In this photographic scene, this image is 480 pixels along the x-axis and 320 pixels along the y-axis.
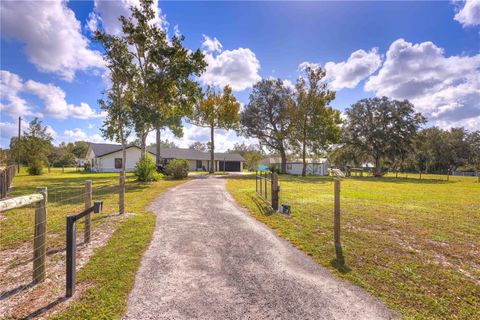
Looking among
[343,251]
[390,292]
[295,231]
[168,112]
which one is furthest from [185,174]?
[390,292]

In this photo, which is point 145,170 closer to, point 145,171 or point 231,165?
point 145,171

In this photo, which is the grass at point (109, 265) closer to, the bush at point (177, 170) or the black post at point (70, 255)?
the black post at point (70, 255)

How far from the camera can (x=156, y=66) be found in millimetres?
19984

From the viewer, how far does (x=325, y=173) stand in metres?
44.4

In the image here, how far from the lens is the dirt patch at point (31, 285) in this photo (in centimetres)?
287

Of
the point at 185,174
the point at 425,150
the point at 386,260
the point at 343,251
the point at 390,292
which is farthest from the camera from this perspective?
the point at 425,150

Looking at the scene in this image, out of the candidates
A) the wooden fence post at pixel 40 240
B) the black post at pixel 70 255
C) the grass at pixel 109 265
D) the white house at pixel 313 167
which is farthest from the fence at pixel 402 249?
the white house at pixel 313 167

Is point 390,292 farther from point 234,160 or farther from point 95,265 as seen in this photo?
point 234,160

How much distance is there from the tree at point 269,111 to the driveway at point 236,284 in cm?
2931

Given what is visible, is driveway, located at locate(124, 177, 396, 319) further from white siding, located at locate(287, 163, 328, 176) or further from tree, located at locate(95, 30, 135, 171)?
white siding, located at locate(287, 163, 328, 176)

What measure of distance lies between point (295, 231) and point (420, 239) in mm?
3021

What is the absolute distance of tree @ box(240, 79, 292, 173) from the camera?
1328 inches

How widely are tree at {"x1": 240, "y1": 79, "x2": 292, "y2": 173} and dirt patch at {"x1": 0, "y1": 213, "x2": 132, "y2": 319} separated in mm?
30545

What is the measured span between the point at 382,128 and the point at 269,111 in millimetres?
19207
